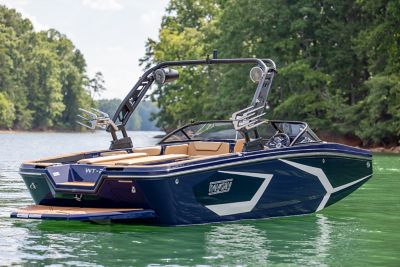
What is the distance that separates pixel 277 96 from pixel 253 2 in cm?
640

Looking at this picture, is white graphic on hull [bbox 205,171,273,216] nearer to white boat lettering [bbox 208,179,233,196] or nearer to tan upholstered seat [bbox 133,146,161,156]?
white boat lettering [bbox 208,179,233,196]

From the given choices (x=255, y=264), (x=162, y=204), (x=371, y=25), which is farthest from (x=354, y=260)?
(x=371, y=25)

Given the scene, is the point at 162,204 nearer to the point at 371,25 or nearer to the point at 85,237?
the point at 85,237

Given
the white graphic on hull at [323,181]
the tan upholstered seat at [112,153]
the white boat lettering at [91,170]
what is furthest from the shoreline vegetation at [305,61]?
the white boat lettering at [91,170]

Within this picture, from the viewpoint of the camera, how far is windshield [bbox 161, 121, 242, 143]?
49.1ft

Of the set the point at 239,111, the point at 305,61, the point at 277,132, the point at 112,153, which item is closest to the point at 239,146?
the point at 277,132

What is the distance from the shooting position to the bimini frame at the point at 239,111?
12.8 metres

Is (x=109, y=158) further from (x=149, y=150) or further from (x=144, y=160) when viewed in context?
(x=149, y=150)

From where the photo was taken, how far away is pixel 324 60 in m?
56.1

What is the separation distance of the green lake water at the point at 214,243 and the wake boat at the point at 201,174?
0.28m

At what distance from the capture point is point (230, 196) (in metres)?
12.5

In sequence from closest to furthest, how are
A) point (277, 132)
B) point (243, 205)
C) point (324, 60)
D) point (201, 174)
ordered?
point (201, 174), point (243, 205), point (277, 132), point (324, 60)

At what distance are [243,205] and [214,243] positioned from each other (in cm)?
183

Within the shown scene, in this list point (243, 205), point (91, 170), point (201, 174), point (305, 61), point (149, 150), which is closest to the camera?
A: point (201, 174)
